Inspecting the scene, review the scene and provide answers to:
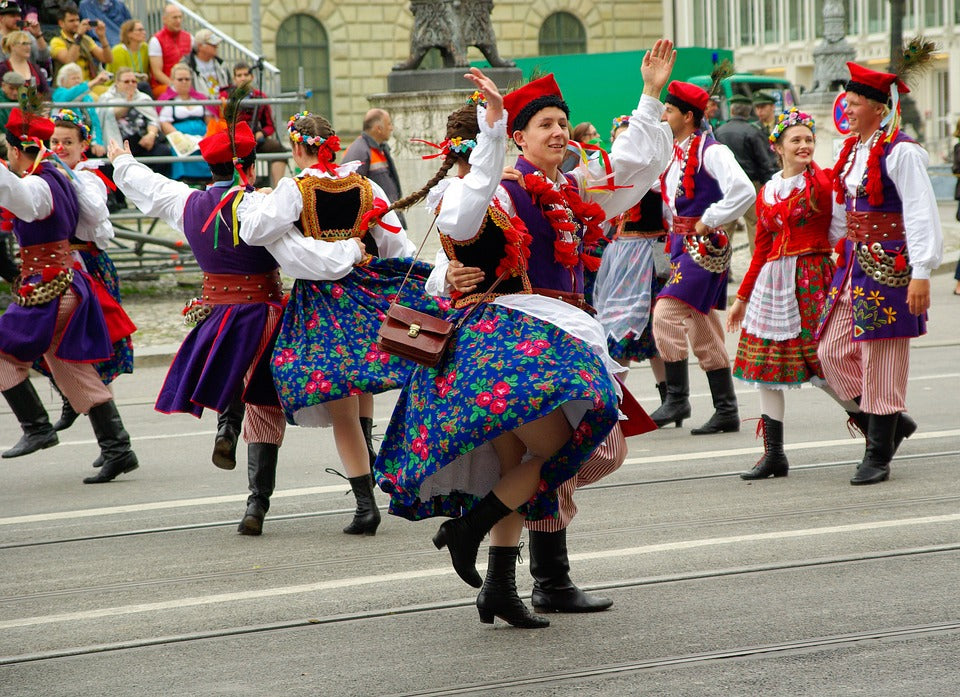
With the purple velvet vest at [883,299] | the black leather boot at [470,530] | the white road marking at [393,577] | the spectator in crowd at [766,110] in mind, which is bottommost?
the white road marking at [393,577]

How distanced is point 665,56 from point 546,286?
88cm

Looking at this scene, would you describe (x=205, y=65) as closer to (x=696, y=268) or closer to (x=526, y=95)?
(x=696, y=268)

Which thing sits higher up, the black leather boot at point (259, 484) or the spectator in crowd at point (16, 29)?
the spectator in crowd at point (16, 29)

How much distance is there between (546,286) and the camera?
15.0 feet

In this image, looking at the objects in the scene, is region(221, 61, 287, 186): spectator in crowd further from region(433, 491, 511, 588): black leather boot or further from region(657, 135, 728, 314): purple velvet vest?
region(433, 491, 511, 588): black leather boot

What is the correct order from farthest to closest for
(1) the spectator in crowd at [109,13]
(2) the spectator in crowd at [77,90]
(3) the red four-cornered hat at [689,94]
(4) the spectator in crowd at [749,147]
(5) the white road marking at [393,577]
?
(1) the spectator in crowd at [109,13], (4) the spectator in crowd at [749,147], (2) the spectator in crowd at [77,90], (3) the red four-cornered hat at [689,94], (5) the white road marking at [393,577]

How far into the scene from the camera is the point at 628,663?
422 cm

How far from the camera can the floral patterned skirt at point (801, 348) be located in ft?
22.7

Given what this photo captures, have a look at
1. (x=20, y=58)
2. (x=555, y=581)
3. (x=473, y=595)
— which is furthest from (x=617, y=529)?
(x=20, y=58)

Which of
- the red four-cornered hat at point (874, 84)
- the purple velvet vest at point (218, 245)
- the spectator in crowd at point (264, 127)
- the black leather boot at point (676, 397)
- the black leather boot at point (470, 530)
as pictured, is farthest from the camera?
the spectator in crowd at point (264, 127)

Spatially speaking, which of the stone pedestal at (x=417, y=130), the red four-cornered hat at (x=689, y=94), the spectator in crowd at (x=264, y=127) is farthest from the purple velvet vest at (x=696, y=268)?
the stone pedestal at (x=417, y=130)

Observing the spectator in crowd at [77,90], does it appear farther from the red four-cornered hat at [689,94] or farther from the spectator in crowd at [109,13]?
the red four-cornered hat at [689,94]

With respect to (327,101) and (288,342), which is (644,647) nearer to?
(288,342)

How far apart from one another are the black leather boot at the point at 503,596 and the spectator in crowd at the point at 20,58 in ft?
33.2
